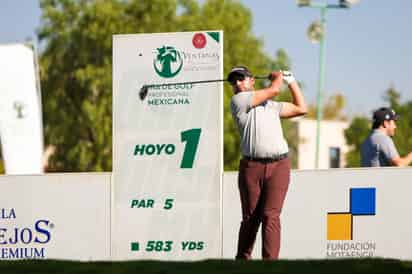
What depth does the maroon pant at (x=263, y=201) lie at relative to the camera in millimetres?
11062

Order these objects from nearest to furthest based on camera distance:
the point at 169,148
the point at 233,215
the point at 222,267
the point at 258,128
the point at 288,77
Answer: the point at 222,267, the point at 258,128, the point at 288,77, the point at 233,215, the point at 169,148

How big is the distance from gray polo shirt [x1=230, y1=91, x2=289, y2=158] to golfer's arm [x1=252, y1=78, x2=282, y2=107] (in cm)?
5

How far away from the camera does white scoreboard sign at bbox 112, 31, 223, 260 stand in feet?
41.6

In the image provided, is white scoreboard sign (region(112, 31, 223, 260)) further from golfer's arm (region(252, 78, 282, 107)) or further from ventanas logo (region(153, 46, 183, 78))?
golfer's arm (region(252, 78, 282, 107))

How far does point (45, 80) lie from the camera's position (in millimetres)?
60562

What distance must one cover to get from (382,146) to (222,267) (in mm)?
5429

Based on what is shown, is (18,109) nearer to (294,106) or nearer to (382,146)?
(382,146)

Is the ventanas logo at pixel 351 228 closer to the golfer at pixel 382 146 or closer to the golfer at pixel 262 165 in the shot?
the golfer at pixel 382 146

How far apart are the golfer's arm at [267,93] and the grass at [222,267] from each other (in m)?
3.18

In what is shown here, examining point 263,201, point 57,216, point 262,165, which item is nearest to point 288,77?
point 262,165

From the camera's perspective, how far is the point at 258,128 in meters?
11.1

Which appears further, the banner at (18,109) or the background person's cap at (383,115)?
the banner at (18,109)

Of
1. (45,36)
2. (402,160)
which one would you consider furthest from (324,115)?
(402,160)

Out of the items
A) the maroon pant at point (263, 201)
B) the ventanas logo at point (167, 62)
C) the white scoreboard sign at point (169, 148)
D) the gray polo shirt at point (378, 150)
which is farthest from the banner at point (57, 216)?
the gray polo shirt at point (378, 150)
